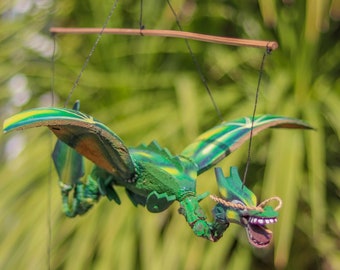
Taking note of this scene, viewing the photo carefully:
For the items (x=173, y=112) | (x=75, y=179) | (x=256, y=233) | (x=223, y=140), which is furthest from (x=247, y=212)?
(x=173, y=112)

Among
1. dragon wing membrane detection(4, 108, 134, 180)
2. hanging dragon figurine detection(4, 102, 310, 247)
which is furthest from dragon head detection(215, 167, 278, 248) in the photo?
dragon wing membrane detection(4, 108, 134, 180)

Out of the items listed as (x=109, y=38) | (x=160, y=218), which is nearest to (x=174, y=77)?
(x=109, y=38)

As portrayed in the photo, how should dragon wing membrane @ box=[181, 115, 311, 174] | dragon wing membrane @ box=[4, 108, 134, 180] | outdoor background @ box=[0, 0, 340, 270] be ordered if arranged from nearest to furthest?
dragon wing membrane @ box=[4, 108, 134, 180]
dragon wing membrane @ box=[181, 115, 311, 174]
outdoor background @ box=[0, 0, 340, 270]

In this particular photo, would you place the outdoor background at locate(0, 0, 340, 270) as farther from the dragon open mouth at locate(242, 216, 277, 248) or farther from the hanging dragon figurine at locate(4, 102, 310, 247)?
the dragon open mouth at locate(242, 216, 277, 248)

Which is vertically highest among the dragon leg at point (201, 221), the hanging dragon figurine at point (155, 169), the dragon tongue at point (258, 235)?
the hanging dragon figurine at point (155, 169)

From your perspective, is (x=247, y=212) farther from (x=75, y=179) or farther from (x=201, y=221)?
(x=75, y=179)

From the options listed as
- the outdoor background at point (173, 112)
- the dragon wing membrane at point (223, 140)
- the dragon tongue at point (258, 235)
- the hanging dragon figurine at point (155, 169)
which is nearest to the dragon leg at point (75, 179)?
the hanging dragon figurine at point (155, 169)

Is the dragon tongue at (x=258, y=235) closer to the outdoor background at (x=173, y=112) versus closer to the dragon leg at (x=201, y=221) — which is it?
the dragon leg at (x=201, y=221)

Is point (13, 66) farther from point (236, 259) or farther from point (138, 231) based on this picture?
point (236, 259)
